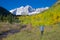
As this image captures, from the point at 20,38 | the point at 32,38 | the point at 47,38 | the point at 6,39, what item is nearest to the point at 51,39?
the point at 47,38

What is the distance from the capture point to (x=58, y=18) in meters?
25.9

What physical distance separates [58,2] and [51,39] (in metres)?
27.5

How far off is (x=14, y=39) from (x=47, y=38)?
2042mm

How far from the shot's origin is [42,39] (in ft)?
41.1

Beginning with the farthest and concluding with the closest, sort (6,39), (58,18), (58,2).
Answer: (58,2)
(58,18)
(6,39)

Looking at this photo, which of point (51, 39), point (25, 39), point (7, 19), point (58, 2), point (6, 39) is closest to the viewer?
point (51, 39)

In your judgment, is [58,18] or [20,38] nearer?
[20,38]

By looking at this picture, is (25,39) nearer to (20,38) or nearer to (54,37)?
(20,38)

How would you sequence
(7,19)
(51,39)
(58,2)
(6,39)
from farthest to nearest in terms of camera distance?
(58,2)
(7,19)
(6,39)
(51,39)

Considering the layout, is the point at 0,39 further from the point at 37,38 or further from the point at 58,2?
the point at 58,2

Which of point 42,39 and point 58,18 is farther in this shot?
point 58,18

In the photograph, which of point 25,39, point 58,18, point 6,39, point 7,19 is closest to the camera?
point 25,39

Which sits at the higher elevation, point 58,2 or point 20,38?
point 58,2

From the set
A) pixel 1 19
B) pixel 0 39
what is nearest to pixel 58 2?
pixel 1 19
